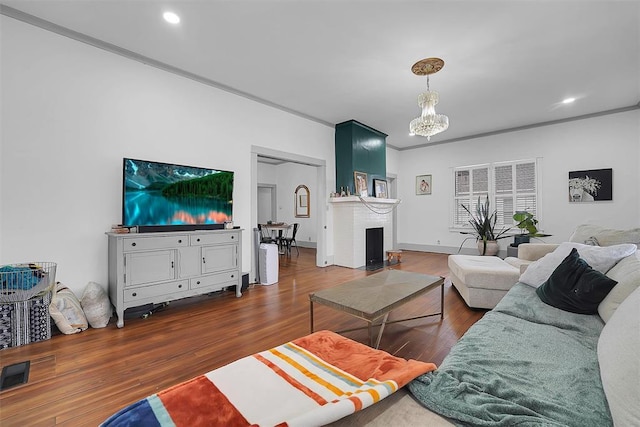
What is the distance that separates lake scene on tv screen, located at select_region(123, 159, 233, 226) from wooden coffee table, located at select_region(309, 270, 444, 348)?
6.48 ft

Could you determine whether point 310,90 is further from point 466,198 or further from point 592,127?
point 592,127

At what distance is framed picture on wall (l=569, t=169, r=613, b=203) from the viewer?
498 centimetres

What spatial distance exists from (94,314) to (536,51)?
18.1 ft

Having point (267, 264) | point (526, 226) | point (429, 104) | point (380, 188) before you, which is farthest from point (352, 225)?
point (526, 226)

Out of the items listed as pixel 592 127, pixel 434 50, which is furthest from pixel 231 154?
pixel 592 127

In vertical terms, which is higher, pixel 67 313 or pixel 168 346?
pixel 67 313

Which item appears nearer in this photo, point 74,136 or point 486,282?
point 74,136

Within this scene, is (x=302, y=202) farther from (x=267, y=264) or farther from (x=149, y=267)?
(x=149, y=267)

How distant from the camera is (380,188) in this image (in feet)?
20.7

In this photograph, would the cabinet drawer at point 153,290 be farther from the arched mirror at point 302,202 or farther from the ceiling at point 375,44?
the arched mirror at point 302,202

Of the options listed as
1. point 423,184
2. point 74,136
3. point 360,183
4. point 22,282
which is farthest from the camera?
point 423,184

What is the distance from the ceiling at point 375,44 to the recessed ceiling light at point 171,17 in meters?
0.05

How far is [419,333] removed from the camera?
2.49 m

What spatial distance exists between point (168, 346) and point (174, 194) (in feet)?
5.65
